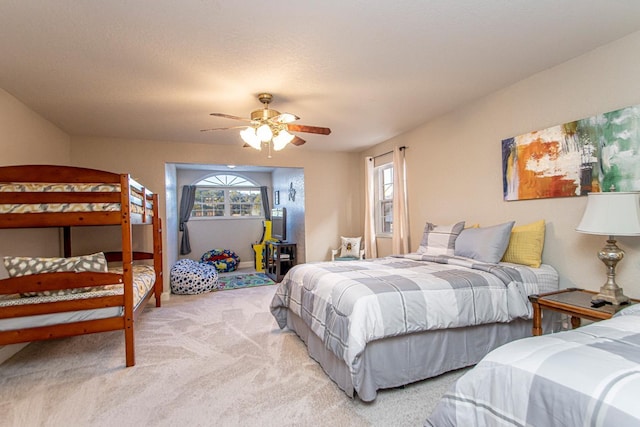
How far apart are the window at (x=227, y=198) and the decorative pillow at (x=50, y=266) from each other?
4.77 metres

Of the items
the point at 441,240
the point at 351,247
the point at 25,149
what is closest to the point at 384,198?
the point at 351,247

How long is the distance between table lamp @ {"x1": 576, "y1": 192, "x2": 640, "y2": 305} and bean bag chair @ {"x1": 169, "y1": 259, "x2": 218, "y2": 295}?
15.3 ft

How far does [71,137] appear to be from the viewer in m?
4.15

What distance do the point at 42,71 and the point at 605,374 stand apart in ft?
12.0

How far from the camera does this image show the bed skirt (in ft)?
6.22

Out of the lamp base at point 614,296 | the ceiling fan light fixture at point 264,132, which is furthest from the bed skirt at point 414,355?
the ceiling fan light fixture at point 264,132

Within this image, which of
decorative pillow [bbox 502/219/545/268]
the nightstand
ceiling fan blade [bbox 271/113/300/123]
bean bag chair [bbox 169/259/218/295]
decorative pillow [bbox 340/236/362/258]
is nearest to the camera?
the nightstand

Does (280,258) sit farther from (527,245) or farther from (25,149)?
(527,245)

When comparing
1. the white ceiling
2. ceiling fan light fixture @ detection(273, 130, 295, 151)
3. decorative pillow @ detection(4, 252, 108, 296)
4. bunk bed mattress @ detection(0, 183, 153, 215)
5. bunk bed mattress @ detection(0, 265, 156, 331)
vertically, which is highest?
the white ceiling

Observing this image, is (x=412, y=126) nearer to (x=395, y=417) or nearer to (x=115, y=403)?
(x=395, y=417)

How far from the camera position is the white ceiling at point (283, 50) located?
5.73 feet

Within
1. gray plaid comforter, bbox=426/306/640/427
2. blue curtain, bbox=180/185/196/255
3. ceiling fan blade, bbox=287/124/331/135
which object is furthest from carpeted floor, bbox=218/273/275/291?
gray plaid comforter, bbox=426/306/640/427

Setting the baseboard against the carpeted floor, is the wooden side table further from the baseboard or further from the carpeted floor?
the baseboard

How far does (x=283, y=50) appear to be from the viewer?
2156 millimetres
